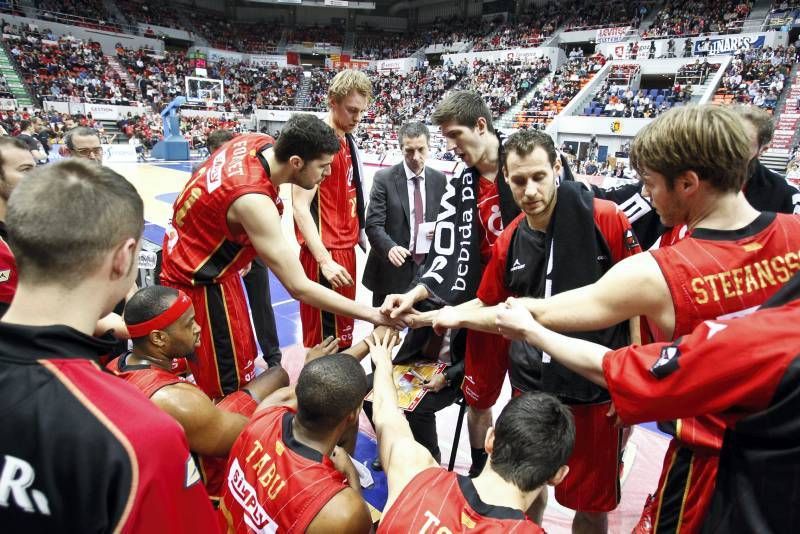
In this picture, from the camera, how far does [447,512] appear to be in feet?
4.96

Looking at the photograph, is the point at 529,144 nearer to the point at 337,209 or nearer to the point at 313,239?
the point at 313,239

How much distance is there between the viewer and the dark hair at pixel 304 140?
112 inches

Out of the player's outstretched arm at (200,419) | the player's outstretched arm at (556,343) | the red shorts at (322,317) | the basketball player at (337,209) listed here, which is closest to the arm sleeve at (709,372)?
the player's outstretched arm at (556,343)

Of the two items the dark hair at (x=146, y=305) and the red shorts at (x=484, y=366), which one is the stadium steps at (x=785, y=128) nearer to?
the red shorts at (x=484, y=366)

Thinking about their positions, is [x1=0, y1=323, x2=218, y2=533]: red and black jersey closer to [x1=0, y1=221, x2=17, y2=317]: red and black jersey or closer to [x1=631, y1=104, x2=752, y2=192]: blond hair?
[x1=631, y1=104, x2=752, y2=192]: blond hair

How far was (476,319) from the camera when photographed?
238cm

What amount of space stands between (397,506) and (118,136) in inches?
1192

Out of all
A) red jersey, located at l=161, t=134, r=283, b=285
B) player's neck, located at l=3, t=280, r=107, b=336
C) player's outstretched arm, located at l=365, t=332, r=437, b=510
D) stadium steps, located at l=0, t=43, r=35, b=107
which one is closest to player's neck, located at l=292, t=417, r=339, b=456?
player's outstretched arm, located at l=365, t=332, r=437, b=510

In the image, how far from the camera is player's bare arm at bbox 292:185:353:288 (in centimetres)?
341

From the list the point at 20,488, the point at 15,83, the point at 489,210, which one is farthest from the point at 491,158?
the point at 15,83

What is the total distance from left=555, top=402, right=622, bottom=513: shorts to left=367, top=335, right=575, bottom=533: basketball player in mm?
641

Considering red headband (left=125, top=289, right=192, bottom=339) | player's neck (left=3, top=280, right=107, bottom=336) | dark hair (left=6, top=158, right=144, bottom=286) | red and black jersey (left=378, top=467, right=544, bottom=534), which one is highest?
dark hair (left=6, top=158, right=144, bottom=286)

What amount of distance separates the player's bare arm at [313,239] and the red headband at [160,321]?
3.64 ft

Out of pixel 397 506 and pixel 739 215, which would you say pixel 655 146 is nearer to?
pixel 739 215
